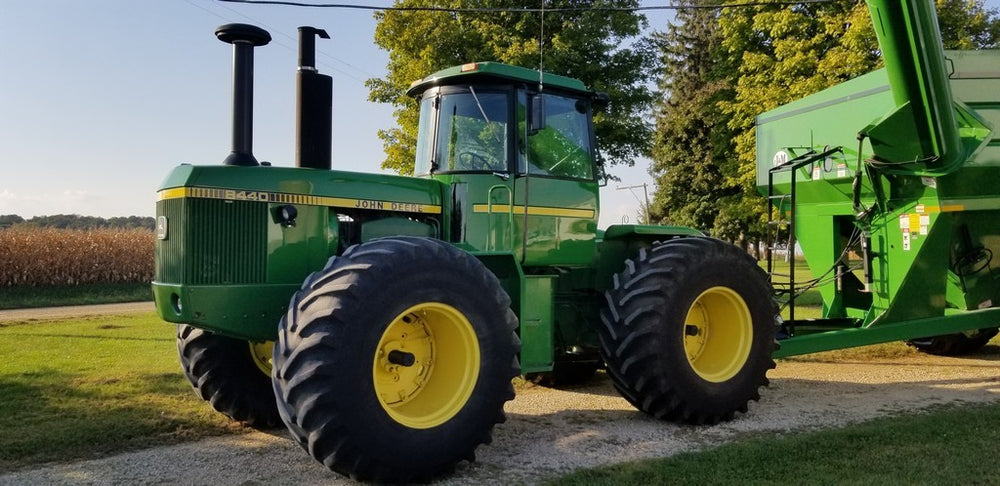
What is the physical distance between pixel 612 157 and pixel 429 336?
14.0 metres

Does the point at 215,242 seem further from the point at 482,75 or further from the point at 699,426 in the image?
the point at 699,426

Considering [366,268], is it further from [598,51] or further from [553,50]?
[598,51]

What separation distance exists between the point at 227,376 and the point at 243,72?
233 centimetres

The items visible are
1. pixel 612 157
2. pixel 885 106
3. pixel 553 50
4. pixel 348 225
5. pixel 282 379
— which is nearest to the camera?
pixel 282 379

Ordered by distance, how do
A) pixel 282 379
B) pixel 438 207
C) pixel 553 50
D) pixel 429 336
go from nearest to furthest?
pixel 282 379 → pixel 429 336 → pixel 438 207 → pixel 553 50

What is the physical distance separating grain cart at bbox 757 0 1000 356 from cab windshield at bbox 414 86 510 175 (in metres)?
3.27

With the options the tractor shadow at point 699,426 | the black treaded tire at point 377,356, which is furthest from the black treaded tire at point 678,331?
the black treaded tire at point 377,356

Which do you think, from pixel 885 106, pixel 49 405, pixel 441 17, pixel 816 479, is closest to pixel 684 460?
pixel 816 479

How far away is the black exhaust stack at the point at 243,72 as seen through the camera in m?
5.28

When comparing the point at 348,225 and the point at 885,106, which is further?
the point at 885,106

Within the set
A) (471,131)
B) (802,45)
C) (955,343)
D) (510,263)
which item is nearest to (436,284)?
(510,263)

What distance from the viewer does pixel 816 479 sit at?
442cm

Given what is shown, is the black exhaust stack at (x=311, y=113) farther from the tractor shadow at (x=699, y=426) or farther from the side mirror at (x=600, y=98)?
the tractor shadow at (x=699, y=426)

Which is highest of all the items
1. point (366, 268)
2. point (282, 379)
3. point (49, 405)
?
point (366, 268)
